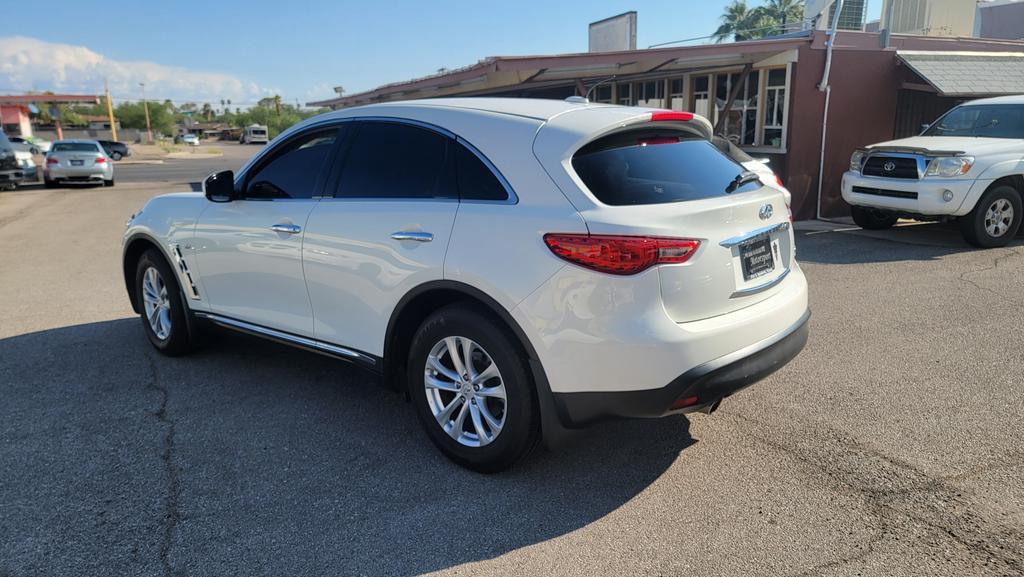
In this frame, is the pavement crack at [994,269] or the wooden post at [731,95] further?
the wooden post at [731,95]

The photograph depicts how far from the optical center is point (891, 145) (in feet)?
29.9

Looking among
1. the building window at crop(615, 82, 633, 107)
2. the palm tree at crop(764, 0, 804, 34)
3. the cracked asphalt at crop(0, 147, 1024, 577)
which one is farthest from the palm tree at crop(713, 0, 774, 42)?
the cracked asphalt at crop(0, 147, 1024, 577)

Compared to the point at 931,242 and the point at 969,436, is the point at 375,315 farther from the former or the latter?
the point at 931,242

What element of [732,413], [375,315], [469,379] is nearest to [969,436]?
[732,413]

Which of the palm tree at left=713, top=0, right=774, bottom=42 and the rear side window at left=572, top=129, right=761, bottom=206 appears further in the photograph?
the palm tree at left=713, top=0, right=774, bottom=42

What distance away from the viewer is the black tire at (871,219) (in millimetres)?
9891

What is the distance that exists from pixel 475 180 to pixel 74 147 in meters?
22.8

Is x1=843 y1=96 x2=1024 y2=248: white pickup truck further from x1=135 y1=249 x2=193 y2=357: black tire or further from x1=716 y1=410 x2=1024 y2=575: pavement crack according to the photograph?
x1=135 y1=249 x2=193 y2=357: black tire

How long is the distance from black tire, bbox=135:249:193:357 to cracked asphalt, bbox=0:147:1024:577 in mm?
132

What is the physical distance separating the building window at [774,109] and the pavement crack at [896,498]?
29.9 ft

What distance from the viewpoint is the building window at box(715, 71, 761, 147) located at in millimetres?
12758

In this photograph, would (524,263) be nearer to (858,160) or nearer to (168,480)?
(168,480)

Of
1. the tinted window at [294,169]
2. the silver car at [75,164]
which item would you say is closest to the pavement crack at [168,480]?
the tinted window at [294,169]

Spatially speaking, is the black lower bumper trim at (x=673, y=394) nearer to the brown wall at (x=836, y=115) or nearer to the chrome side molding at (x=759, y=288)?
the chrome side molding at (x=759, y=288)
